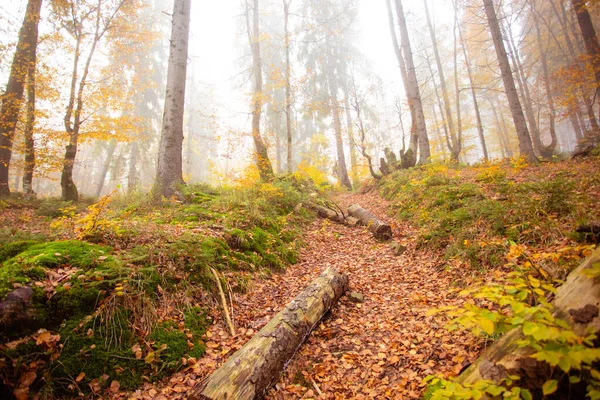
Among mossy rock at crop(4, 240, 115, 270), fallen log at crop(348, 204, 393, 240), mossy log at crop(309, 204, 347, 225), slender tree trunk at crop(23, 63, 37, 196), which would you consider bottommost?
mossy rock at crop(4, 240, 115, 270)

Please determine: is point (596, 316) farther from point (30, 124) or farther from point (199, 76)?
point (199, 76)

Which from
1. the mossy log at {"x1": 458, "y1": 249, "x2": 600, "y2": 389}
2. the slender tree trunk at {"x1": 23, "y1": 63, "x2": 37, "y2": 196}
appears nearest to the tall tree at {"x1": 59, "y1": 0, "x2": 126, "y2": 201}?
the slender tree trunk at {"x1": 23, "y1": 63, "x2": 37, "y2": 196}

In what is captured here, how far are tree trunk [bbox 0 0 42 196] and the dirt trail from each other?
971cm

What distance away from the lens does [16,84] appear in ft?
29.4

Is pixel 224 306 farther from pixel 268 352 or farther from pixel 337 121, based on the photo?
pixel 337 121

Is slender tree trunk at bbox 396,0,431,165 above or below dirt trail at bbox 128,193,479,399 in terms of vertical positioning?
above

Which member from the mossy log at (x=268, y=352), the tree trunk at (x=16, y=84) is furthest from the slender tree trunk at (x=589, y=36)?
the tree trunk at (x=16, y=84)

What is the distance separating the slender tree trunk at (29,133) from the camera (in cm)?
873

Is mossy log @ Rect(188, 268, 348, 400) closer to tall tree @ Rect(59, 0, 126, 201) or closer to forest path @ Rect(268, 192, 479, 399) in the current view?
forest path @ Rect(268, 192, 479, 399)

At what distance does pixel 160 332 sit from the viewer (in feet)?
10.3

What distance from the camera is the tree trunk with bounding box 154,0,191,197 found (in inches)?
319

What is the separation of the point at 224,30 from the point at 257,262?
23.9 m

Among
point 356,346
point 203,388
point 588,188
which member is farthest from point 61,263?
point 588,188

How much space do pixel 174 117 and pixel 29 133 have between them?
4931 millimetres
